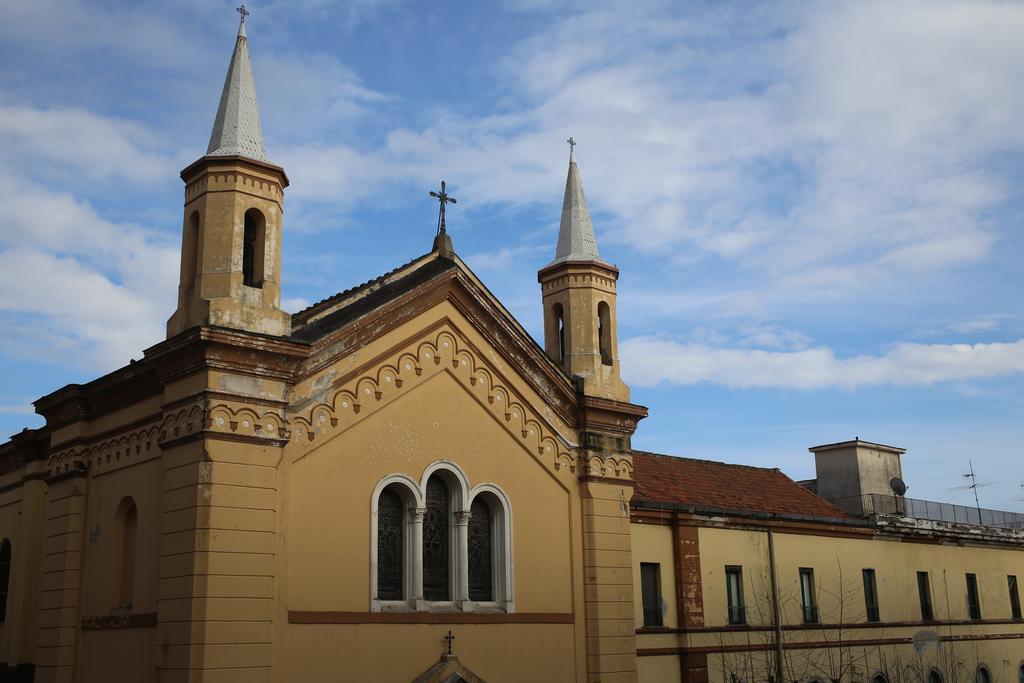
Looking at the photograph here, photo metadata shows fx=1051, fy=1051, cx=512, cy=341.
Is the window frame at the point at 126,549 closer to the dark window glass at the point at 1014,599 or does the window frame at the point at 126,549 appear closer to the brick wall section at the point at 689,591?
the brick wall section at the point at 689,591

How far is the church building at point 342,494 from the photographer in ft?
49.9

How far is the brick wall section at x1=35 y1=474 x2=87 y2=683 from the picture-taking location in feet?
57.8

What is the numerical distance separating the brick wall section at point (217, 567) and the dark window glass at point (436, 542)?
3093mm

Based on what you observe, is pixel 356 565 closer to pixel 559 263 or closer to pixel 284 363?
pixel 284 363

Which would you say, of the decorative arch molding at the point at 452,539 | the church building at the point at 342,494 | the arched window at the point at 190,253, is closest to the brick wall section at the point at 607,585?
the church building at the point at 342,494

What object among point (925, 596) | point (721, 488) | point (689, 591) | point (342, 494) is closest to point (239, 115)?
point (342, 494)

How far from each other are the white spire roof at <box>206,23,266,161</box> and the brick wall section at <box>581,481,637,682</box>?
8735 mm

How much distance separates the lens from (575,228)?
869 inches

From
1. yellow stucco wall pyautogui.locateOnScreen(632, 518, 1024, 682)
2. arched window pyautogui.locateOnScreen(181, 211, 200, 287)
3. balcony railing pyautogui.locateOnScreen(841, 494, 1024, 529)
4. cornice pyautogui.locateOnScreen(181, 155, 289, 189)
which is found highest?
cornice pyautogui.locateOnScreen(181, 155, 289, 189)

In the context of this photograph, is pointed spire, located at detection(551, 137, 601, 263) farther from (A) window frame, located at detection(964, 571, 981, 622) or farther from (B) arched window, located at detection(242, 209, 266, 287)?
(A) window frame, located at detection(964, 571, 981, 622)

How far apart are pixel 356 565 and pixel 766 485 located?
59.9ft

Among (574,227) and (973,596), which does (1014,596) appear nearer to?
(973,596)

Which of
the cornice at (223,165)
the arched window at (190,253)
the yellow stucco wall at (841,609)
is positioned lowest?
the yellow stucco wall at (841,609)

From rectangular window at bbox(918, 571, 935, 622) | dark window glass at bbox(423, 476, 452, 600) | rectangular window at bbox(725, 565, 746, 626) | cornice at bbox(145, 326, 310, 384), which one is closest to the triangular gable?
cornice at bbox(145, 326, 310, 384)
